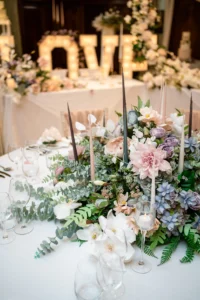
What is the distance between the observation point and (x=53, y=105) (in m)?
3.38

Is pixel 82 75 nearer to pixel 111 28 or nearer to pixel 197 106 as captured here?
pixel 111 28

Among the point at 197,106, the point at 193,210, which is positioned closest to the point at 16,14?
the point at 197,106

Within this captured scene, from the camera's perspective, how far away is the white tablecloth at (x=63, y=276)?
3.14 ft

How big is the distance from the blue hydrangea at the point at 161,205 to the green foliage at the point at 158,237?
3.2 inches

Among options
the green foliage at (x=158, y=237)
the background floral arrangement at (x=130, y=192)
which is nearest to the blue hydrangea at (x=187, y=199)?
the background floral arrangement at (x=130, y=192)

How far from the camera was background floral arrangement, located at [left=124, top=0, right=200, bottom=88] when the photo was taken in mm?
3604

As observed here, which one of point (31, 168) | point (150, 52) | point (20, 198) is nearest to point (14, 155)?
point (31, 168)

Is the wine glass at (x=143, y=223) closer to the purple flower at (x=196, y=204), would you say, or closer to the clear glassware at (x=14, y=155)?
the purple flower at (x=196, y=204)

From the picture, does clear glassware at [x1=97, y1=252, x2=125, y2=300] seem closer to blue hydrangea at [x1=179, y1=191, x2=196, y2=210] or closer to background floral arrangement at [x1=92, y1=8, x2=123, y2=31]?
blue hydrangea at [x1=179, y1=191, x2=196, y2=210]

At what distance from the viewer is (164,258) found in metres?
1.07

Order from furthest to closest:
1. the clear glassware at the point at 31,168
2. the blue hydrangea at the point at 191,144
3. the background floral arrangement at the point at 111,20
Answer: the background floral arrangement at the point at 111,20, the clear glassware at the point at 31,168, the blue hydrangea at the point at 191,144

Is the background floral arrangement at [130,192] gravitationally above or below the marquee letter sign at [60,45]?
below

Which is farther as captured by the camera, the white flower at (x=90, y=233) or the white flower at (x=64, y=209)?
the white flower at (x=64, y=209)

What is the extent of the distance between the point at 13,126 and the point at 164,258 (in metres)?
2.55
